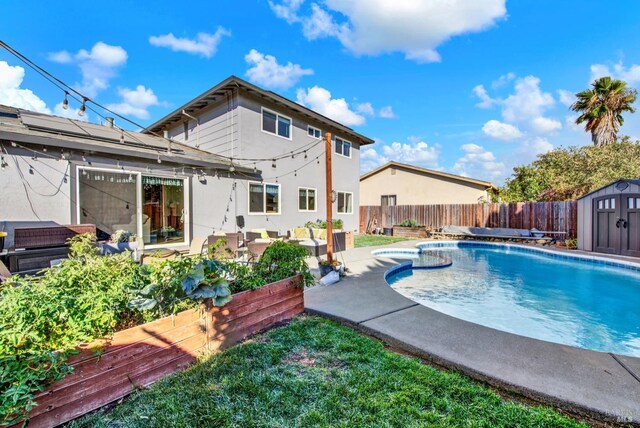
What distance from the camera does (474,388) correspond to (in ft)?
7.42

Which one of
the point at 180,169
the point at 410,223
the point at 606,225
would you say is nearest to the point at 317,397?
the point at 180,169

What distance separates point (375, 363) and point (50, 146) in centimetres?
790

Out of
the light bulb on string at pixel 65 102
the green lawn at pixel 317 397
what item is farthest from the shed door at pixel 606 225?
the light bulb on string at pixel 65 102

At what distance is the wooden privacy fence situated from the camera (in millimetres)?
12477

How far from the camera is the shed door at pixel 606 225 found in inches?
366

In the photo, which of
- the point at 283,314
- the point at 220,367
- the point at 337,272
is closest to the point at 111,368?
the point at 220,367

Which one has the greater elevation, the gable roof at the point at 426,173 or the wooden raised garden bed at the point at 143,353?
the gable roof at the point at 426,173

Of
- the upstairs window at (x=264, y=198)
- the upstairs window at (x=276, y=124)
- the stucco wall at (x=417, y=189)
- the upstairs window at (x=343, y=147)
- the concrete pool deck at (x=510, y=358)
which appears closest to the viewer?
the concrete pool deck at (x=510, y=358)

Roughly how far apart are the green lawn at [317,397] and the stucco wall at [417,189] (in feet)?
57.8

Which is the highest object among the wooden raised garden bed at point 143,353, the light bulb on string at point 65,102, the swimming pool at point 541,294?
the light bulb on string at point 65,102

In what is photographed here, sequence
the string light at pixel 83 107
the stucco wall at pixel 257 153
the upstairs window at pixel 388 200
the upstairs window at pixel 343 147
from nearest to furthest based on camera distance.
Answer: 1. the string light at pixel 83 107
2. the stucco wall at pixel 257 153
3. the upstairs window at pixel 343 147
4. the upstairs window at pixel 388 200

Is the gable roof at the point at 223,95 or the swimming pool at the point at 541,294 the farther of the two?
the gable roof at the point at 223,95

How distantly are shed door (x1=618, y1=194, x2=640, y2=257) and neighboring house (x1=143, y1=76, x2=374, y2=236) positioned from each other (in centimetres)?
1045

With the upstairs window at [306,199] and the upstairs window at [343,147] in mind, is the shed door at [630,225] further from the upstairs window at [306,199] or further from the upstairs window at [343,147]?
the upstairs window at [343,147]
